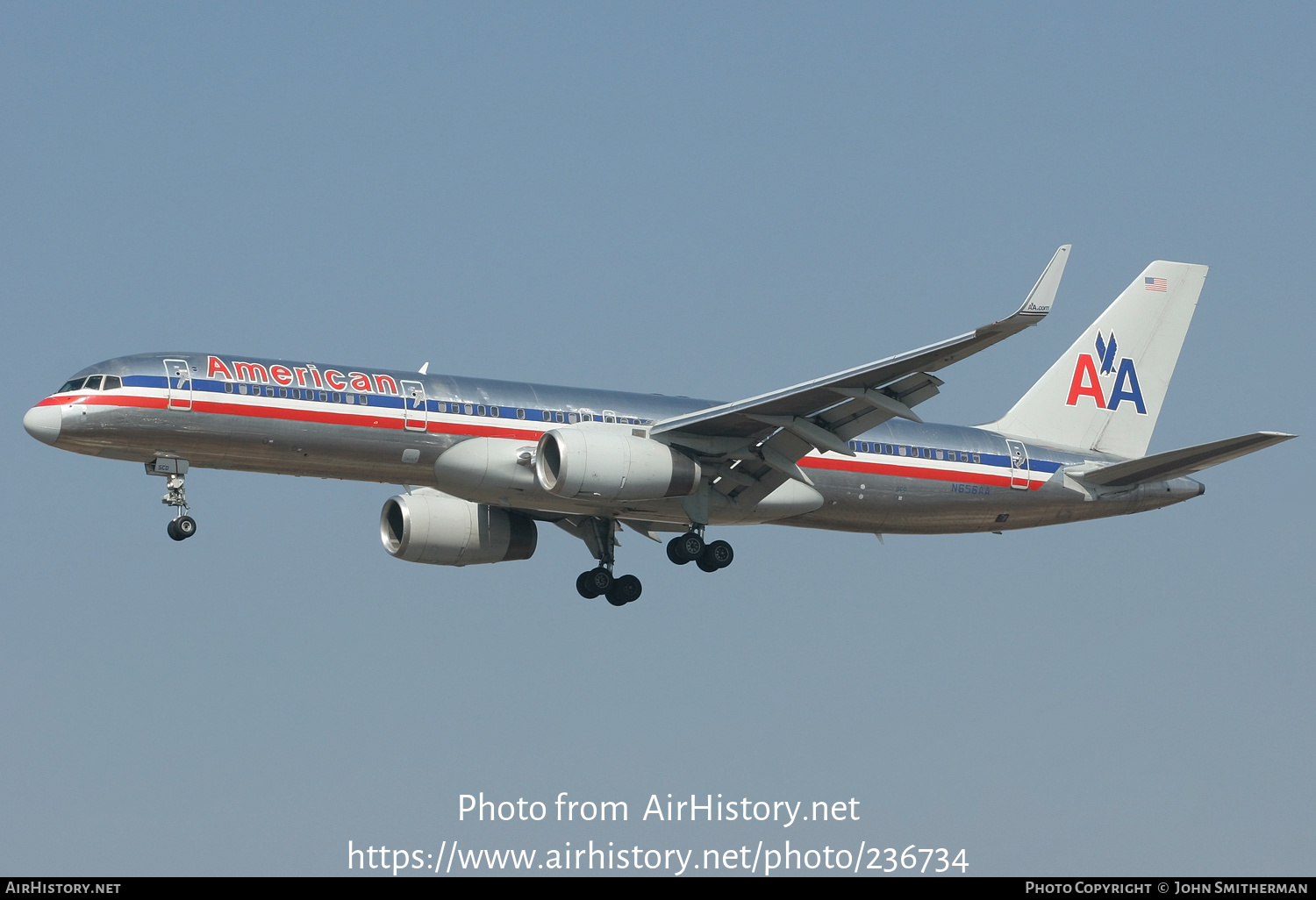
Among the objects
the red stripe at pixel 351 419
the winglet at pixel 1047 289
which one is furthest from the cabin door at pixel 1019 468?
the winglet at pixel 1047 289

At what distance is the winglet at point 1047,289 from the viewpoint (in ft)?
106

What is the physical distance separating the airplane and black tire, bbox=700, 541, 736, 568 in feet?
0.20

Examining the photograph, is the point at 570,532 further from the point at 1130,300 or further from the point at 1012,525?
the point at 1130,300

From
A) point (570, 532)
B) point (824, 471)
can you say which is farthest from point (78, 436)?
point (824, 471)

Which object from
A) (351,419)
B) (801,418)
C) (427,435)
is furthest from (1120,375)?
(351,419)

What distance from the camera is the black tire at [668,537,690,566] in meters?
40.8

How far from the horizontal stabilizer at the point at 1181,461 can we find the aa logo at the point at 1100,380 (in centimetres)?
296

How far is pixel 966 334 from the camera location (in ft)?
111

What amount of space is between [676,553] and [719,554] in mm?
1041

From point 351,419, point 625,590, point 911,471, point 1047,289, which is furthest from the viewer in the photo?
point 625,590

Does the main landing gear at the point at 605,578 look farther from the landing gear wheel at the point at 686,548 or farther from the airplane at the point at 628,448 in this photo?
the landing gear wheel at the point at 686,548

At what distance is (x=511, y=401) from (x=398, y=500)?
5613mm

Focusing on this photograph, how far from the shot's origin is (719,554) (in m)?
41.1

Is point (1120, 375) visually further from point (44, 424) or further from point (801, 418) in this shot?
point (44, 424)
